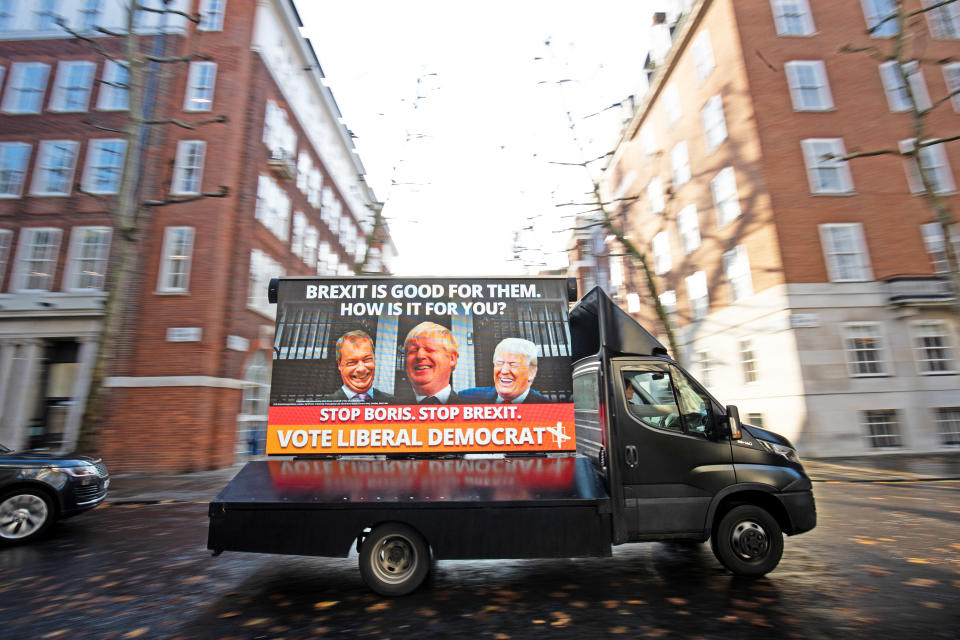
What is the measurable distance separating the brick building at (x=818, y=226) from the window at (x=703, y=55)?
3.4 inches

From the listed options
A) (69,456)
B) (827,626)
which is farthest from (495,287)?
(69,456)

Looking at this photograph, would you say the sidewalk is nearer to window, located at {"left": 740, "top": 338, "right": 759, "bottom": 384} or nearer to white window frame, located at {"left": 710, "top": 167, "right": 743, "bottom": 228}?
window, located at {"left": 740, "top": 338, "right": 759, "bottom": 384}

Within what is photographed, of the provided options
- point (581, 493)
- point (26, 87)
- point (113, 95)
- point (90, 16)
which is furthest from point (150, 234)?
point (581, 493)

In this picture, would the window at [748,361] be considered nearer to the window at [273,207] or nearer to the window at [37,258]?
the window at [273,207]

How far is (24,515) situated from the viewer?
281 inches

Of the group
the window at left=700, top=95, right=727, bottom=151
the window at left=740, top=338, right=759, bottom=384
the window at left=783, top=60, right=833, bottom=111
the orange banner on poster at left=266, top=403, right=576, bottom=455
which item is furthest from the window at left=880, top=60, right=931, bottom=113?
the orange banner on poster at left=266, top=403, right=576, bottom=455

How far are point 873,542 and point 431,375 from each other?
653 cm

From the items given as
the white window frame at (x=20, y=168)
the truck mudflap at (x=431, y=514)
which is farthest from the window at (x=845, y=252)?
the white window frame at (x=20, y=168)

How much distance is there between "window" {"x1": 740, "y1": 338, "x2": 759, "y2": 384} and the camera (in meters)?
18.1

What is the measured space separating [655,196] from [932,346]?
14216 millimetres

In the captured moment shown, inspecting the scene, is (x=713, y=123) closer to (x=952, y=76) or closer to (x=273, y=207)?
(x=952, y=76)

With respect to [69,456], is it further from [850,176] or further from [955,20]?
[955,20]

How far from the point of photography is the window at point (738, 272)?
60.7 ft

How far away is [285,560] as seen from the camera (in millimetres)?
6262
